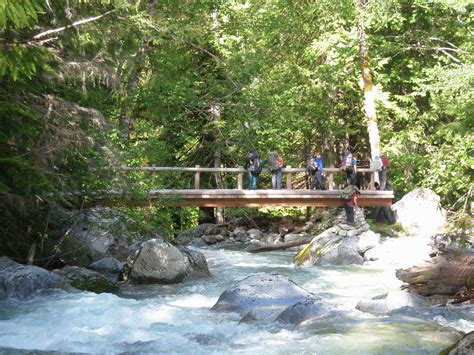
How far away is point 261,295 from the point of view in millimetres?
8523

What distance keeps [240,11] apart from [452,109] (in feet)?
28.3

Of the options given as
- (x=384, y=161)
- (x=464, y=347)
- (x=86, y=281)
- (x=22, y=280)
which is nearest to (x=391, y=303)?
(x=464, y=347)

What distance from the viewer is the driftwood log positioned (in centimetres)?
825

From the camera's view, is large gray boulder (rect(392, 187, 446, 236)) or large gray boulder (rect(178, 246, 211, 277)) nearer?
large gray boulder (rect(178, 246, 211, 277))

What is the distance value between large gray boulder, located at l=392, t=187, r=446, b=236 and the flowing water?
28.2 ft

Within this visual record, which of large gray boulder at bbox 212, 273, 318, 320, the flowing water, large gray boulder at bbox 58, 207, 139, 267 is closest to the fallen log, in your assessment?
large gray boulder at bbox 58, 207, 139, 267

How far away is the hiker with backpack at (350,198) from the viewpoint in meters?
16.8

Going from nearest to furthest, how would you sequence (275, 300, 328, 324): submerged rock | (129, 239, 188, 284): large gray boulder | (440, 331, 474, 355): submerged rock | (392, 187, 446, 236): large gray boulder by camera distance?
(440, 331, 474, 355): submerged rock, (275, 300, 328, 324): submerged rock, (129, 239, 188, 284): large gray boulder, (392, 187, 446, 236): large gray boulder

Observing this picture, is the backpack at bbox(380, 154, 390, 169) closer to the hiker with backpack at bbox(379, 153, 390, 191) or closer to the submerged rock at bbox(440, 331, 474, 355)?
the hiker with backpack at bbox(379, 153, 390, 191)

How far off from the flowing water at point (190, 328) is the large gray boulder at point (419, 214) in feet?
28.2

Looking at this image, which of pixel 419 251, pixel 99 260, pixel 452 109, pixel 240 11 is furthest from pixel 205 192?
pixel 240 11

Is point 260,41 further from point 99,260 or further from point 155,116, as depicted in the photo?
point 99,260

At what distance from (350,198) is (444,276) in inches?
339

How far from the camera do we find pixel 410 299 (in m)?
8.18
